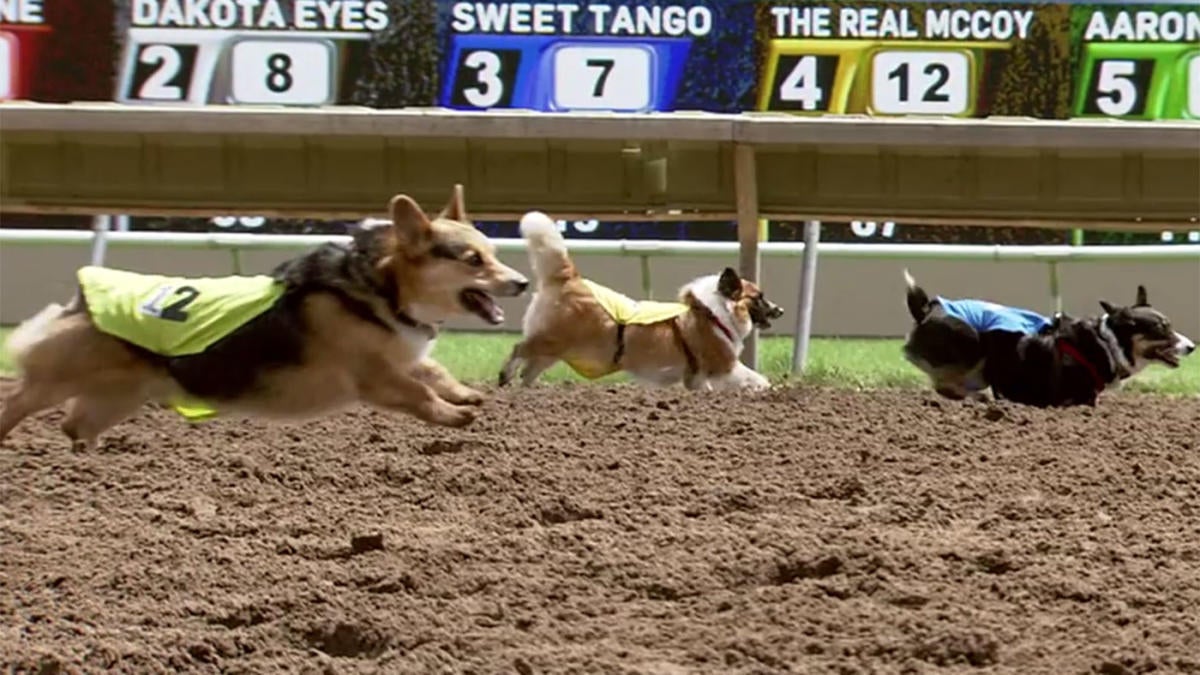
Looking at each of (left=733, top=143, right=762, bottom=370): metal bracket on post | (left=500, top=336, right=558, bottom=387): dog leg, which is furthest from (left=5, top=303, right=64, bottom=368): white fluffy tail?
(left=733, top=143, right=762, bottom=370): metal bracket on post

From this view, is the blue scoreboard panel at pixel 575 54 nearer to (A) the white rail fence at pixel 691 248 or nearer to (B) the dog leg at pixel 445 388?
(A) the white rail fence at pixel 691 248

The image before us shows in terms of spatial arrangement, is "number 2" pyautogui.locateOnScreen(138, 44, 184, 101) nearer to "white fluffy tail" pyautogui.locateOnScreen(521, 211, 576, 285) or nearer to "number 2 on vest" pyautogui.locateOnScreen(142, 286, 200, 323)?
"white fluffy tail" pyautogui.locateOnScreen(521, 211, 576, 285)

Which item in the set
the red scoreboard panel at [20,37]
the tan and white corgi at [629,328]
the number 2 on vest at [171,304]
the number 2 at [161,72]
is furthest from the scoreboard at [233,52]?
the number 2 on vest at [171,304]

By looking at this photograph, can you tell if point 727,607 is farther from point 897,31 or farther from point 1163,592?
point 897,31

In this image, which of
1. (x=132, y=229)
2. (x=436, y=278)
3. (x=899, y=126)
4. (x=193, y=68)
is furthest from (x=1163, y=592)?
(x=132, y=229)

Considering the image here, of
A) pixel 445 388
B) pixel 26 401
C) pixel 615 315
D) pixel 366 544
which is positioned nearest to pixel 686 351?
pixel 615 315

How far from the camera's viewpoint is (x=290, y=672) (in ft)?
12.5

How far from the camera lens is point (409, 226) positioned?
586cm

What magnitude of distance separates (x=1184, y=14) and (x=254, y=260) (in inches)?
263

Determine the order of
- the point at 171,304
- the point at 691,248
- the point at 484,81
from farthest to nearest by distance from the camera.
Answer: the point at 691,248 → the point at 484,81 → the point at 171,304

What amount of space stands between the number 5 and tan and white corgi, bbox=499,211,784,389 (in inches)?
145

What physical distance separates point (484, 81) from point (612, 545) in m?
8.09

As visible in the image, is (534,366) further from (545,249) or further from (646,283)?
(646,283)

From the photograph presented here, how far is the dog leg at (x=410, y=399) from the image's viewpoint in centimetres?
572
